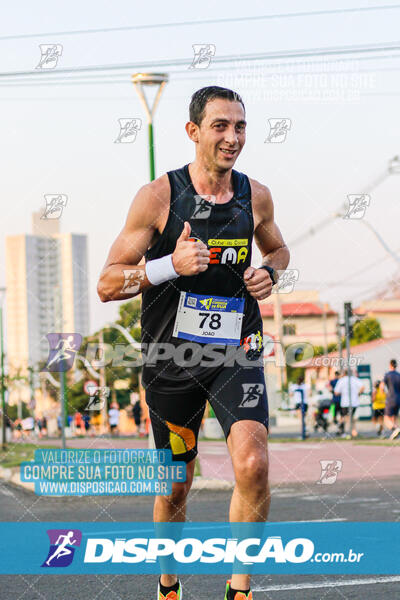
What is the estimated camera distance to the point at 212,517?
373 inches

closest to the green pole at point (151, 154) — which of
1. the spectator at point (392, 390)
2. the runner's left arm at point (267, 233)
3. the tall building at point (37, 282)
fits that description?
the spectator at point (392, 390)

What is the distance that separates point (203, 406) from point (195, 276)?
58 cm

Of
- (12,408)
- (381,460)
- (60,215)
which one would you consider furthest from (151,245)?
(12,408)

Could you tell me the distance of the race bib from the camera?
455 cm

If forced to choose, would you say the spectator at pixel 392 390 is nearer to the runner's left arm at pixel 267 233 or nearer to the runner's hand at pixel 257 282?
the runner's left arm at pixel 267 233

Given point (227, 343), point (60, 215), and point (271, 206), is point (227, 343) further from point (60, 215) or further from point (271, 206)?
point (60, 215)

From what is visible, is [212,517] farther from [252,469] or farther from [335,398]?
[335,398]

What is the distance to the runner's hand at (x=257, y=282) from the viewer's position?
14.7 ft

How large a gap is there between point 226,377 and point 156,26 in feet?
26.8

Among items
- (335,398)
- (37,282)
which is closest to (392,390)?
(335,398)

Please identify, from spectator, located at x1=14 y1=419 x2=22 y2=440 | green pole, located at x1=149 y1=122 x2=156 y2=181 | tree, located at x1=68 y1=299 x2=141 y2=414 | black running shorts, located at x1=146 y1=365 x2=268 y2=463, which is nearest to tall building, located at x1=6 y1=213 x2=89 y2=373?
tree, located at x1=68 y1=299 x2=141 y2=414

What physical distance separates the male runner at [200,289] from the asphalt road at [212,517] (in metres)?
0.87

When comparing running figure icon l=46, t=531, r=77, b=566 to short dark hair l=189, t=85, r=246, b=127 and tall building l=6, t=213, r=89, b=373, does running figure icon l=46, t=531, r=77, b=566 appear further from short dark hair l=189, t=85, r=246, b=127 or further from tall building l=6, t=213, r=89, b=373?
tall building l=6, t=213, r=89, b=373

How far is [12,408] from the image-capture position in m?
108
